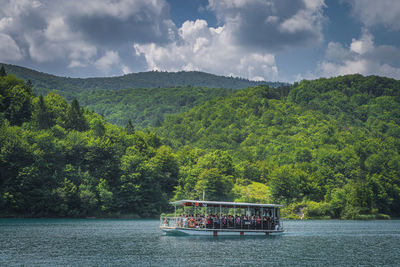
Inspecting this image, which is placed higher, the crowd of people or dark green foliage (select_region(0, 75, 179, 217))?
dark green foliage (select_region(0, 75, 179, 217))

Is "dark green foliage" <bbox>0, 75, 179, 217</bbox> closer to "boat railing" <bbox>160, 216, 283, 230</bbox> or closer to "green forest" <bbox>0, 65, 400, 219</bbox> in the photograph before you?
"green forest" <bbox>0, 65, 400, 219</bbox>

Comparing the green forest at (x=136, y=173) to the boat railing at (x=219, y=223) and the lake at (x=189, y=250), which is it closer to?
the lake at (x=189, y=250)

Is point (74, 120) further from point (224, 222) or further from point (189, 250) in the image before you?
point (189, 250)

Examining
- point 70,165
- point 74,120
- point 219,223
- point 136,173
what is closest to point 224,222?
point 219,223

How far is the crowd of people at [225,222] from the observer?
5653 centimetres

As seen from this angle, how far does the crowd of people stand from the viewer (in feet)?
185

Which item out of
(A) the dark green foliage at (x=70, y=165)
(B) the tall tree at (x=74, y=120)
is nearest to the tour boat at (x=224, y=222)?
(A) the dark green foliage at (x=70, y=165)

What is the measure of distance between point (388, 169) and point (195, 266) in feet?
411

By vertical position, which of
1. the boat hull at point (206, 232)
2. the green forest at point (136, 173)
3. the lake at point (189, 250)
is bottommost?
the lake at point (189, 250)

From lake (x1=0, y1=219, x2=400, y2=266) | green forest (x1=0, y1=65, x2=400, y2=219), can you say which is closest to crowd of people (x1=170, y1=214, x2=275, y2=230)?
lake (x1=0, y1=219, x2=400, y2=266)

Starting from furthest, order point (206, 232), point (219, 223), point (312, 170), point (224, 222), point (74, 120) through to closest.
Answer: point (312, 170) → point (74, 120) → point (224, 222) → point (219, 223) → point (206, 232)

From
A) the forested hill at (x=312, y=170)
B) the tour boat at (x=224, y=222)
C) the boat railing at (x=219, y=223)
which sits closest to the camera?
the tour boat at (x=224, y=222)

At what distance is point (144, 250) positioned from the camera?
42.2m

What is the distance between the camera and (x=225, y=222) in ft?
189
